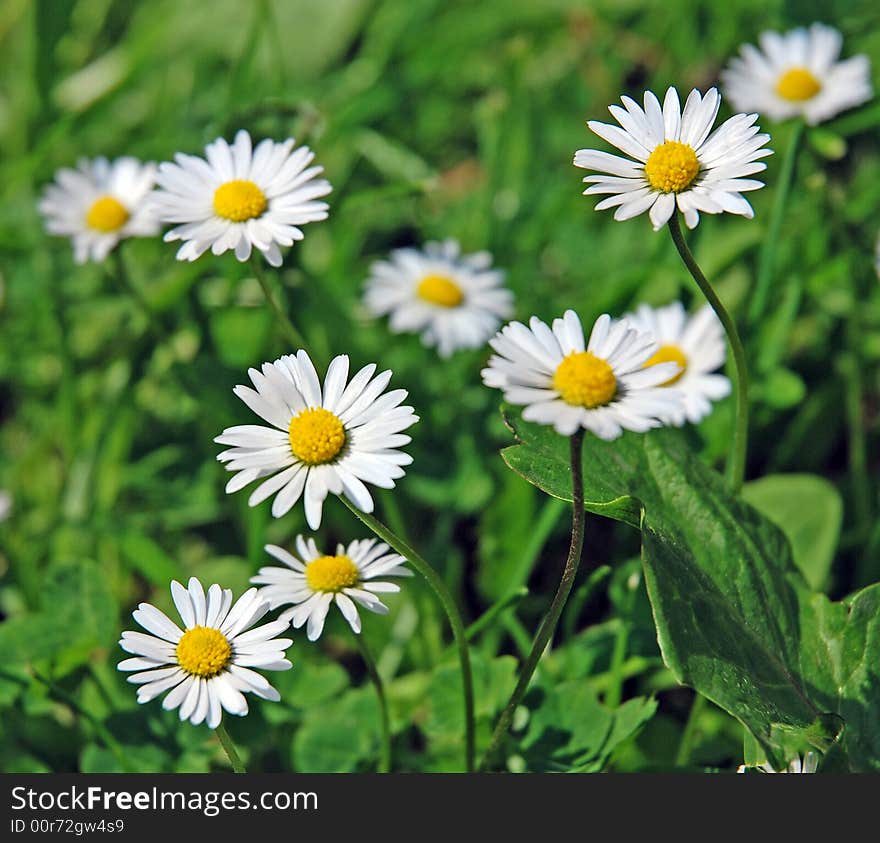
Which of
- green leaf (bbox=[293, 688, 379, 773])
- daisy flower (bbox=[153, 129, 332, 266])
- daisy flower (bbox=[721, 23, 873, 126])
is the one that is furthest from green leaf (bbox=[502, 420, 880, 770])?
daisy flower (bbox=[721, 23, 873, 126])

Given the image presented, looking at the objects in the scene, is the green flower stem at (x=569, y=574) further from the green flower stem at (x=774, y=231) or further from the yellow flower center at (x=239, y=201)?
the green flower stem at (x=774, y=231)

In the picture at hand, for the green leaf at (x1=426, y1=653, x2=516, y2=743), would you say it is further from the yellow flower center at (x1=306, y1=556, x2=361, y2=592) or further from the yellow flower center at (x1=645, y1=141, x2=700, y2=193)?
the yellow flower center at (x1=645, y1=141, x2=700, y2=193)

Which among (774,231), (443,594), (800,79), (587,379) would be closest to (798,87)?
(800,79)

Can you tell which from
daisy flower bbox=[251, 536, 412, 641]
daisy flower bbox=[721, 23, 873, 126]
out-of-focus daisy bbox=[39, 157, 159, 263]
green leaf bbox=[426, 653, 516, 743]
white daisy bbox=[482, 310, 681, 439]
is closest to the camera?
white daisy bbox=[482, 310, 681, 439]

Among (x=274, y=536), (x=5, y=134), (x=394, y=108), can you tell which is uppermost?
(x=5, y=134)

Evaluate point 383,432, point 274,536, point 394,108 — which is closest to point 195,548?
point 274,536

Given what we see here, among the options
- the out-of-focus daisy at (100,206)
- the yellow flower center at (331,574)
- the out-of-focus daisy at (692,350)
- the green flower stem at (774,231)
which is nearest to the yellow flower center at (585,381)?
the yellow flower center at (331,574)

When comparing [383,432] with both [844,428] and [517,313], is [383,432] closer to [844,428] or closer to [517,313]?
[517,313]
